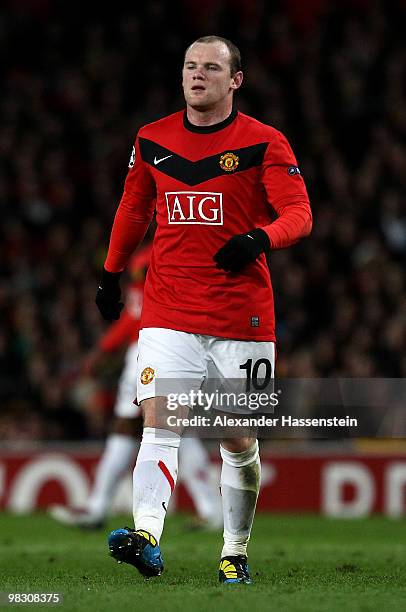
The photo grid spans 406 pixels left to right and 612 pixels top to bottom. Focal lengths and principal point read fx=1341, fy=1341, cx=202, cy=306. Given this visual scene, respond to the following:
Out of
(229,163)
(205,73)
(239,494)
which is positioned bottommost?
(239,494)

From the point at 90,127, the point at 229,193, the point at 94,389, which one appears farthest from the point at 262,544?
the point at 90,127

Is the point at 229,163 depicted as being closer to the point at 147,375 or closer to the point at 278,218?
the point at 278,218

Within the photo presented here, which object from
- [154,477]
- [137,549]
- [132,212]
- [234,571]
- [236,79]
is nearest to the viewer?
[137,549]

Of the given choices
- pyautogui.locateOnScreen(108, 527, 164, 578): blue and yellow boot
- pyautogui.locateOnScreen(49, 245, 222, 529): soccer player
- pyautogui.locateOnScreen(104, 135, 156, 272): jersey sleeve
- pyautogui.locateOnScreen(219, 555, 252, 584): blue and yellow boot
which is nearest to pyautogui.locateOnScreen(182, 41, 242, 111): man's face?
pyautogui.locateOnScreen(104, 135, 156, 272): jersey sleeve

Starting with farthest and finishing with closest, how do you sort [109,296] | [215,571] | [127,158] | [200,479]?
[127,158] → [200,479] → [215,571] → [109,296]

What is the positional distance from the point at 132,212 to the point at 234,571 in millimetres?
1661

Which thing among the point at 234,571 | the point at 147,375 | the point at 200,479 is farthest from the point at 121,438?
the point at 147,375

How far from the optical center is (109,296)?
627 cm

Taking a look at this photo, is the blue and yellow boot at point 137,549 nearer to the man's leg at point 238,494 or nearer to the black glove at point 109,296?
the man's leg at point 238,494

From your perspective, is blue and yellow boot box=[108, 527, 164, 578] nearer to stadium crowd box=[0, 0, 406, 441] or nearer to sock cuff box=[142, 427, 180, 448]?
sock cuff box=[142, 427, 180, 448]

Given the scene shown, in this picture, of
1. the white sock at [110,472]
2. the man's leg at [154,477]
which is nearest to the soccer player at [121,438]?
the white sock at [110,472]

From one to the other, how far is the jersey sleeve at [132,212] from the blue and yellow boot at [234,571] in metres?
1.42

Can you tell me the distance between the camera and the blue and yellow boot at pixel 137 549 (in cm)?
524

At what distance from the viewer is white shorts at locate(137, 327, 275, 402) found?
5.64 m
